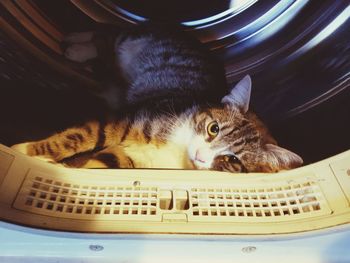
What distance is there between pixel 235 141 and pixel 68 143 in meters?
0.53

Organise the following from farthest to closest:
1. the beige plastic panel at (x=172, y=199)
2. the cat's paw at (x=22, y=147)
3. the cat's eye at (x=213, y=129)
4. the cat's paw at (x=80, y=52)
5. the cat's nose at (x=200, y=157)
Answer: the cat's paw at (x=80, y=52)
the cat's eye at (x=213, y=129)
the cat's nose at (x=200, y=157)
the cat's paw at (x=22, y=147)
the beige plastic panel at (x=172, y=199)

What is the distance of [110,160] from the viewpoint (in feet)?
3.91

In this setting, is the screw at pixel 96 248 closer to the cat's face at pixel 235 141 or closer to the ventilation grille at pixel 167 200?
the ventilation grille at pixel 167 200

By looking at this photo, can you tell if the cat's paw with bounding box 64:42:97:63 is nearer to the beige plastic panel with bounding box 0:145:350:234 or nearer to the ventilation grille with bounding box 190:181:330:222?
the beige plastic panel with bounding box 0:145:350:234

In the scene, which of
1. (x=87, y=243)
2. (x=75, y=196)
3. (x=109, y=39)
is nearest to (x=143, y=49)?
(x=109, y=39)

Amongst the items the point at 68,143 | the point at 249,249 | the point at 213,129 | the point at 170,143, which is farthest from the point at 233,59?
the point at 249,249

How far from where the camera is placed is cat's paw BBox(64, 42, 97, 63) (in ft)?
4.75

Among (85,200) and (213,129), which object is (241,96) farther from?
(85,200)

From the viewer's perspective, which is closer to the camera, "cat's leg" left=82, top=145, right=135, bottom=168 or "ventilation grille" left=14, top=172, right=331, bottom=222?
"ventilation grille" left=14, top=172, right=331, bottom=222

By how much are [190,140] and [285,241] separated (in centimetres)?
52

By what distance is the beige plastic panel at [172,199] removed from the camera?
2.90ft

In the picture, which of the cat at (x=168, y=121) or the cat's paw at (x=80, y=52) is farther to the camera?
the cat's paw at (x=80, y=52)

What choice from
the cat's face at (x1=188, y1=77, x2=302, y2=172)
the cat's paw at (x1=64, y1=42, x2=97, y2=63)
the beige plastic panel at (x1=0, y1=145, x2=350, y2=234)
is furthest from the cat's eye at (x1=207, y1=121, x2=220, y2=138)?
the cat's paw at (x1=64, y1=42, x2=97, y2=63)

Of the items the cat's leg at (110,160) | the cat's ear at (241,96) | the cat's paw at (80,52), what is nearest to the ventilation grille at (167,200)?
the cat's leg at (110,160)
